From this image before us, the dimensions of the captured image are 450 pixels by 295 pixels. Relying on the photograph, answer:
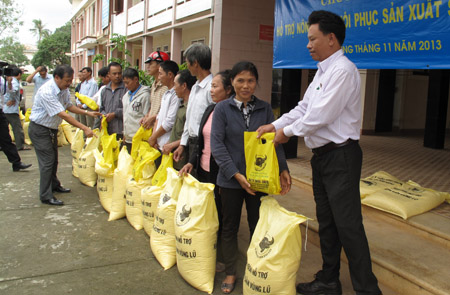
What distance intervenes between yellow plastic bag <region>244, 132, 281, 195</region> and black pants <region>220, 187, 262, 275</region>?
253 millimetres

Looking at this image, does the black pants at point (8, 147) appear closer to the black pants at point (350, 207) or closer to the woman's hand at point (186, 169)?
the woman's hand at point (186, 169)

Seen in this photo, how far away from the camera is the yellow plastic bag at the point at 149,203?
142 inches

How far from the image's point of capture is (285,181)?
9.12 feet

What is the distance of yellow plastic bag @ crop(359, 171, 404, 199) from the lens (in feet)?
13.3

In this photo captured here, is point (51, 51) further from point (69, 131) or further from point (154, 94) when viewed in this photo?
point (154, 94)

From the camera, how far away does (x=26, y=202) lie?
15.9 feet

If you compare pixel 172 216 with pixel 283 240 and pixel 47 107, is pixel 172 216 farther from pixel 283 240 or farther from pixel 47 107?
pixel 47 107

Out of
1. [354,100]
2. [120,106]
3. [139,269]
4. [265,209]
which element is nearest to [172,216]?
[139,269]

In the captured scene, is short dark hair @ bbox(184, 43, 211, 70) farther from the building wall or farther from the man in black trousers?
the man in black trousers

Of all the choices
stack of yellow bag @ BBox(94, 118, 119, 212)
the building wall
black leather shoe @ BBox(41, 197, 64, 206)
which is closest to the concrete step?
stack of yellow bag @ BBox(94, 118, 119, 212)

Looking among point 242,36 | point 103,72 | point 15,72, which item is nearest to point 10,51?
point 15,72

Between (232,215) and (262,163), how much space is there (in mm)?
522

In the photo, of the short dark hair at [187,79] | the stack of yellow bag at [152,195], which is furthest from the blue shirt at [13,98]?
the short dark hair at [187,79]

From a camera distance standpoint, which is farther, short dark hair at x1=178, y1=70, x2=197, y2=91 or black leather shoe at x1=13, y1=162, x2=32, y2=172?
black leather shoe at x1=13, y1=162, x2=32, y2=172
